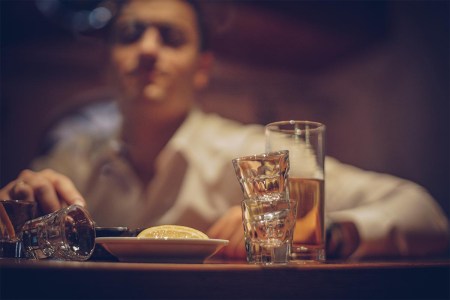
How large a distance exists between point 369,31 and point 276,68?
101 cm

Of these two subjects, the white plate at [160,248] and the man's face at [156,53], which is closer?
the white plate at [160,248]

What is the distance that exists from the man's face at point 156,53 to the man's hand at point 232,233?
1.29 m

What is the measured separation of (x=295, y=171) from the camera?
0.82 meters

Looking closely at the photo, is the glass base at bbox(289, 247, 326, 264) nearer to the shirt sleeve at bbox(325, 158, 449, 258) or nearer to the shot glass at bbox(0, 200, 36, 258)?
the shirt sleeve at bbox(325, 158, 449, 258)

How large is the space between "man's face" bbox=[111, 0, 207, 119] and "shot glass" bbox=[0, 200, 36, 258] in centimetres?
145

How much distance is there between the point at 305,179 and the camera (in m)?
0.82

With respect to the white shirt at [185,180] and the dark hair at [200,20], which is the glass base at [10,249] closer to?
the white shirt at [185,180]

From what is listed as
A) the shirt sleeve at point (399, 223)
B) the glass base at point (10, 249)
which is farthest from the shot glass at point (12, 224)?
the shirt sleeve at point (399, 223)

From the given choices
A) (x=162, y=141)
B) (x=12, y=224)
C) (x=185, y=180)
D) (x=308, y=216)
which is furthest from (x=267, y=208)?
(x=162, y=141)

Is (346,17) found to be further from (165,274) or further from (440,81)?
(165,274)

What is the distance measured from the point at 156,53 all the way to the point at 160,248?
1.68 metres

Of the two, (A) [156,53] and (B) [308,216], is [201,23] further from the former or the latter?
(B) [308,216]

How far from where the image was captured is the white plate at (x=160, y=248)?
615 millimetres

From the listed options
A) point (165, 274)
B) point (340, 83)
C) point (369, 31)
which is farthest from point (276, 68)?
point (165, 274)
